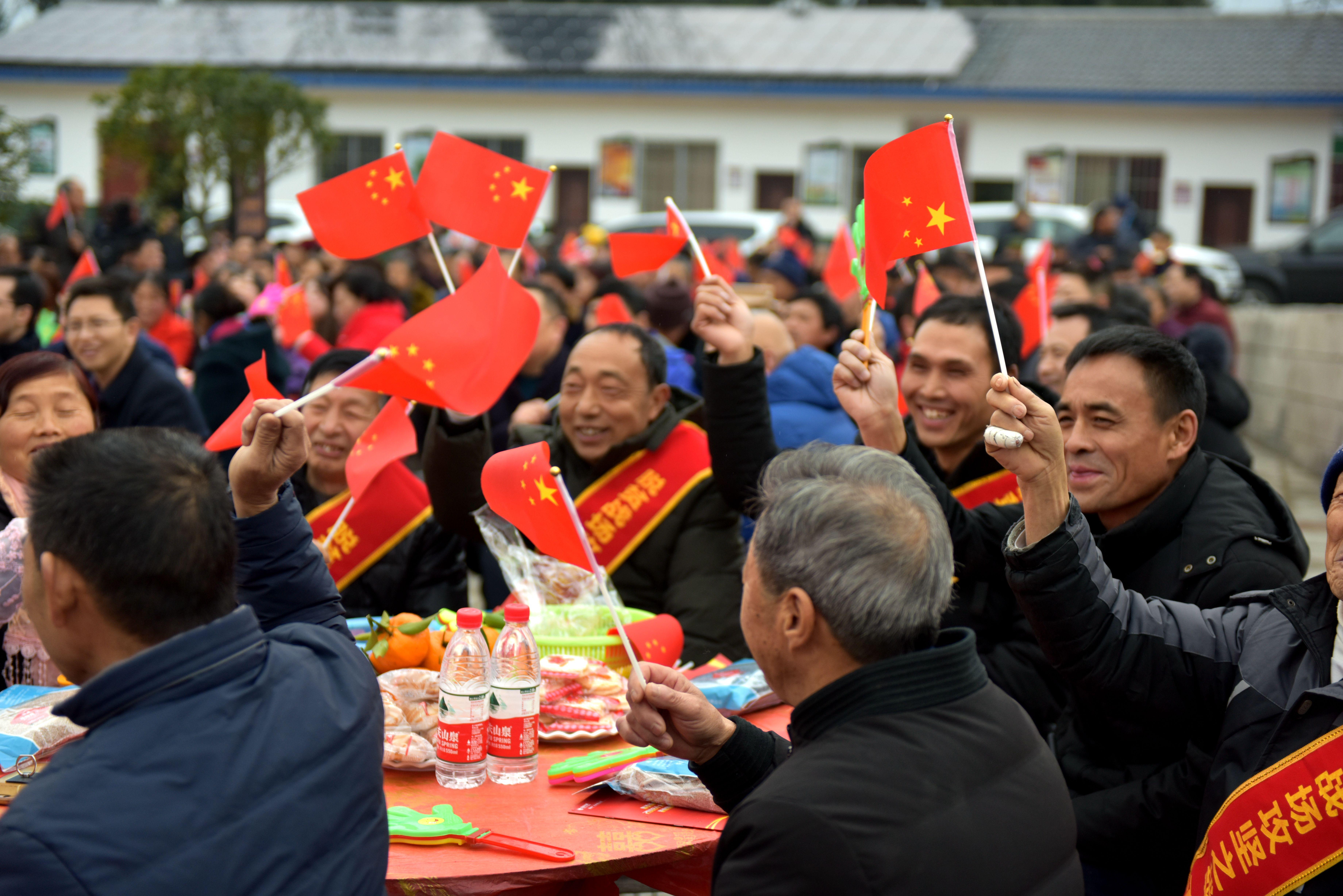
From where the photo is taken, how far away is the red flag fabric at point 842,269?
7.05m

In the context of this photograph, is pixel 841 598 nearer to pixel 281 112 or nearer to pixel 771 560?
pixel 771 560

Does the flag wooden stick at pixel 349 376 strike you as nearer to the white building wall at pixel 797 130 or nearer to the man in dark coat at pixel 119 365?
the man in dark coat at pixel 119 365

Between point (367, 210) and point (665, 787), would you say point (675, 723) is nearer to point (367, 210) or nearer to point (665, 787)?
point (665, 787)

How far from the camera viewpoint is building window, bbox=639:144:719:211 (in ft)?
89.3

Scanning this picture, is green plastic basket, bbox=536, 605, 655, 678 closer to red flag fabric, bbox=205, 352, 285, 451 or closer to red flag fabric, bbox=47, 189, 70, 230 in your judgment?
red flag fabric, bbox=205, 352, 285, 451

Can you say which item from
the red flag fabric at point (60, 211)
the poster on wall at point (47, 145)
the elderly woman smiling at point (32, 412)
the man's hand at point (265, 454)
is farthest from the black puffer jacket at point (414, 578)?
the poster on wall at point (47, 145)

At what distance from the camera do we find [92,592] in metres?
1.59

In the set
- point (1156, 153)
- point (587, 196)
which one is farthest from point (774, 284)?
point (1156, 153)

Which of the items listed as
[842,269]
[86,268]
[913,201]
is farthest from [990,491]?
[86,268]

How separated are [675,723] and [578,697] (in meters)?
0.63

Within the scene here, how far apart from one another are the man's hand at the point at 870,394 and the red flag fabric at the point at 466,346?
78cm

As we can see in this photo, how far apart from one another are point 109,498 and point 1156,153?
2829cm

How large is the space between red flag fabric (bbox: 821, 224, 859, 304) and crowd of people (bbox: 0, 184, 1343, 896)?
4.39 ft

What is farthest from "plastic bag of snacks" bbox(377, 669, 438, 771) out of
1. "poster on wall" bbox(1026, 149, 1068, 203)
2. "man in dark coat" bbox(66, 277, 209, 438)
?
"poster on wall" bbox(1026, 149, 1068, 203)
